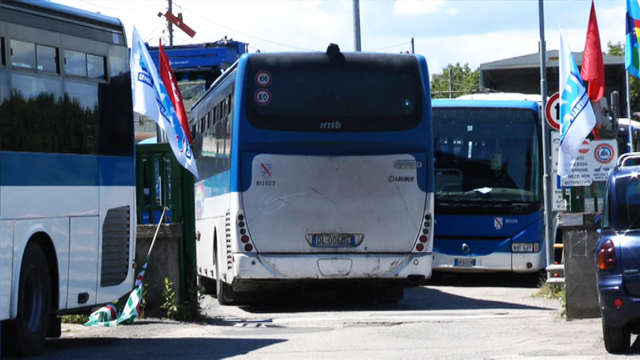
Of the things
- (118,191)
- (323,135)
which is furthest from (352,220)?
(118,191)

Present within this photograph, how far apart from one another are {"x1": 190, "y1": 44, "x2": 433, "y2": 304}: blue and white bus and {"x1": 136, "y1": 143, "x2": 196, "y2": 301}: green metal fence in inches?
26.4

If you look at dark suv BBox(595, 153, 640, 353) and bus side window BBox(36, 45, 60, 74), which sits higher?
bus side window BBox(36, 45, 60, 74)

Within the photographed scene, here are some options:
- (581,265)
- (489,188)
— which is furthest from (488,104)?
(581,265)

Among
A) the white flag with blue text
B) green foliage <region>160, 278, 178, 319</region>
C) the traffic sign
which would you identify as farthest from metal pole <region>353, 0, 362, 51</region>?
green foliage <region>160, 278, 178, 319</region>

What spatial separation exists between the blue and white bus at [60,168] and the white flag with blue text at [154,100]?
3.88ft

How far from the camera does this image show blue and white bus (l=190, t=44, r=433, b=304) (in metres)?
17.0

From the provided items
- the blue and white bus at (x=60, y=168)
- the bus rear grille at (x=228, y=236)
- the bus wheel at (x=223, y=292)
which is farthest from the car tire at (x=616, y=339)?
the bus wheel at (x=223, y=292)

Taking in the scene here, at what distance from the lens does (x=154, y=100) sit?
52.9 feet

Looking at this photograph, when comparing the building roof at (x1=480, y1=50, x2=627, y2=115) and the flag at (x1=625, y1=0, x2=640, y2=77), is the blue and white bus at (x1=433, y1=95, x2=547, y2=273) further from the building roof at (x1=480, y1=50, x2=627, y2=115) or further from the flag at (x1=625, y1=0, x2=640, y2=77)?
the building roof at (x1=480, y1=50, x2=627, y2=115)

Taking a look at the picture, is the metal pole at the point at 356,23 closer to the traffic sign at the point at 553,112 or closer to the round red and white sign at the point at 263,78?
the traffic sign at the point at 553,112

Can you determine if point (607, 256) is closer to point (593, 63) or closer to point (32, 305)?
point (32, 305)

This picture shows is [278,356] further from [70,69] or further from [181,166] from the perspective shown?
[181,166]

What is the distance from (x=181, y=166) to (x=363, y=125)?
98.5 inches

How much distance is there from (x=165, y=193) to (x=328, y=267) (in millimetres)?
2366
